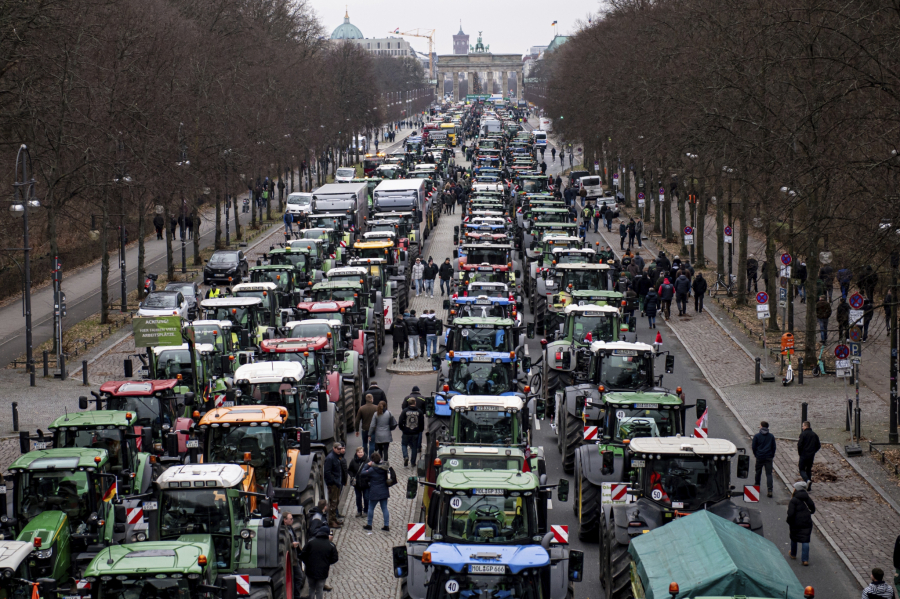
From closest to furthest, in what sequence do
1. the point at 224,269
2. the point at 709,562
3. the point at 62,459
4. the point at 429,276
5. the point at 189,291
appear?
the point at 709,562 < the point at 62,459 < the point at 189,291 < the point at 429,276 < the point at 224,269

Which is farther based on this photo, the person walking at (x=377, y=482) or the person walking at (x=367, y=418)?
the person walking at (x=367, y=418)

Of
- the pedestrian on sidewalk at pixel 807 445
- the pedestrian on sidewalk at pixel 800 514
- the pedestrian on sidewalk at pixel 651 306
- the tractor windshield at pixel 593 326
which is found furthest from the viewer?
the pedestrian on sidewalk at pixel 651 306

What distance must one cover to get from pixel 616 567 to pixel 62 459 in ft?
24.3

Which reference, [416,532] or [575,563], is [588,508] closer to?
[416,532]

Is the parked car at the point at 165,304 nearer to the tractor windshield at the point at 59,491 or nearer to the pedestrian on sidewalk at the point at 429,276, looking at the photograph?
the pedestrian on sidewalk at the point at 429,276

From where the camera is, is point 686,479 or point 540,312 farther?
point 540,312

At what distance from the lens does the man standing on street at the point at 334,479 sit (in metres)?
19.8

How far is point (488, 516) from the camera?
1398 centimetres

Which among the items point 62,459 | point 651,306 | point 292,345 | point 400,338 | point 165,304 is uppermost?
point 292,345

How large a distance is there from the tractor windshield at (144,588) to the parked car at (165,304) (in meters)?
26.1

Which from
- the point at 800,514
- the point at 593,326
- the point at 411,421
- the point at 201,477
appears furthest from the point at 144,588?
the point at 593,326

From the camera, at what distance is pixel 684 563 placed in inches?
490

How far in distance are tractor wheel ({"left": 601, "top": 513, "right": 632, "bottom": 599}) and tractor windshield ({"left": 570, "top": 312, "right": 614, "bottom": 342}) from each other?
10815 millimetres

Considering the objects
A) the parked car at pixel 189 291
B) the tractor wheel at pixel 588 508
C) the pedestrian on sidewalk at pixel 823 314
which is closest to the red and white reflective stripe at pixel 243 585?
the tractor wheel at pixel 588 508
